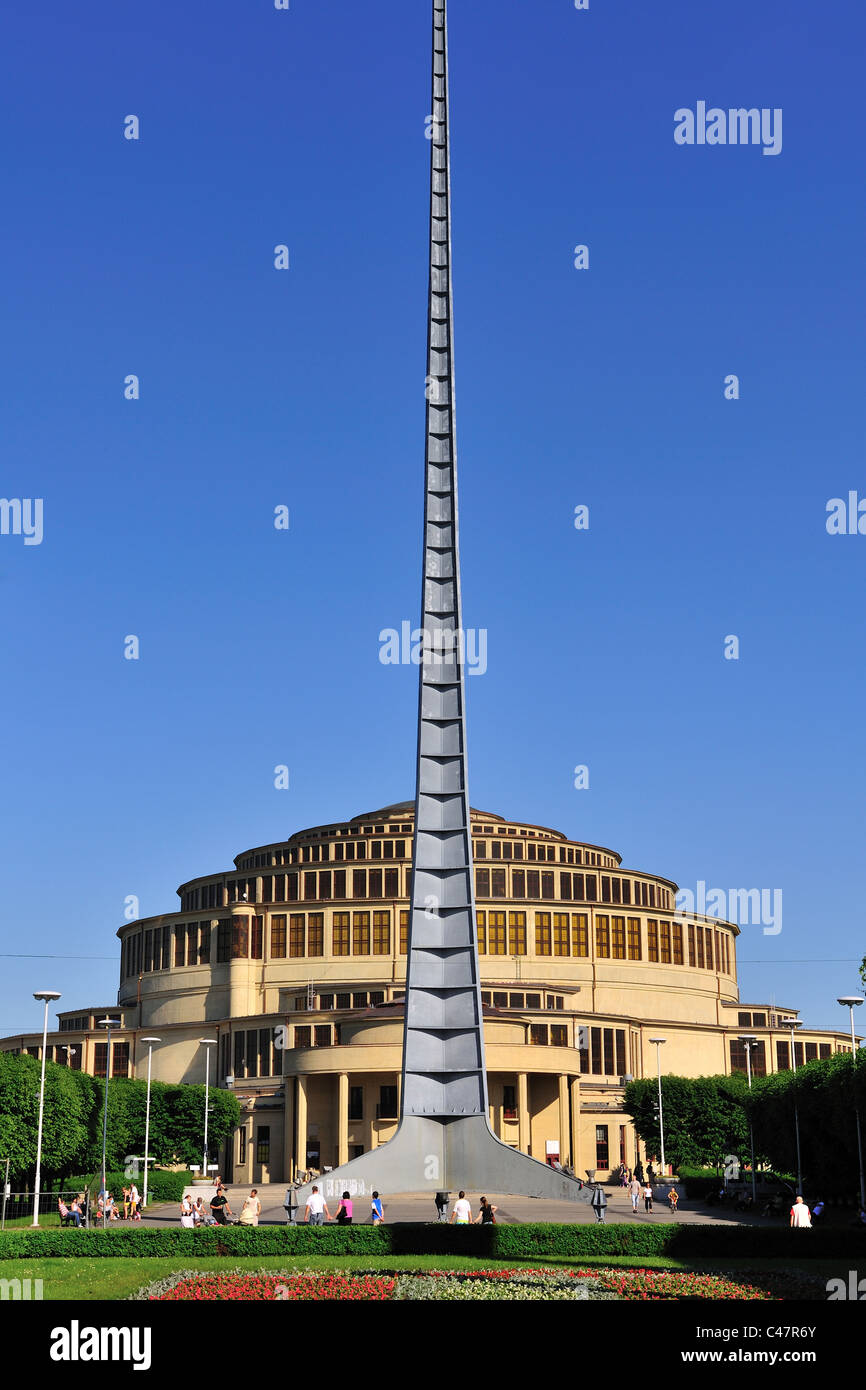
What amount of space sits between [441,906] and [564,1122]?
50766 millimetres

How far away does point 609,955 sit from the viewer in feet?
370

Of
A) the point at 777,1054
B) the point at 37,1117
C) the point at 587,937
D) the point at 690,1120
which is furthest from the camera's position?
the point at 777,1054

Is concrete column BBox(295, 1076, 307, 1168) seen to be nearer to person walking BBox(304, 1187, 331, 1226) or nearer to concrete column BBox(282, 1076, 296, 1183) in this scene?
concrete column BBox(282, 1076, 296, 1183)

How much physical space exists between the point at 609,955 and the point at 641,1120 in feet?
70.4

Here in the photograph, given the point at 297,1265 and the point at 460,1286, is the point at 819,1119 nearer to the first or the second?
the point at 297,1265

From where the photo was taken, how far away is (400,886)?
110938 millimetres

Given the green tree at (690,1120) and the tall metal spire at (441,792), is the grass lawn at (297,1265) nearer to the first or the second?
the tall metal spire at (441,792)

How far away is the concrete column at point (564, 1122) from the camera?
94250mm

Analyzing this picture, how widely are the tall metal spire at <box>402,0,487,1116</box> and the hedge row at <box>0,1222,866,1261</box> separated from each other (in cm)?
1120

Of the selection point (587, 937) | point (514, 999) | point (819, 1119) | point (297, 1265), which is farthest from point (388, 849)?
point (297, 1265)

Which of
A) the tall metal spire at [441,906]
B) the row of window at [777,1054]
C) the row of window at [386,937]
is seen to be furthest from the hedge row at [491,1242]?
the row of window at [777,1054]

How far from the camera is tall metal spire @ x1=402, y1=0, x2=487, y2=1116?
46.8 m

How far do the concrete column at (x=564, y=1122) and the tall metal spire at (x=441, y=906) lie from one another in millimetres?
48875
